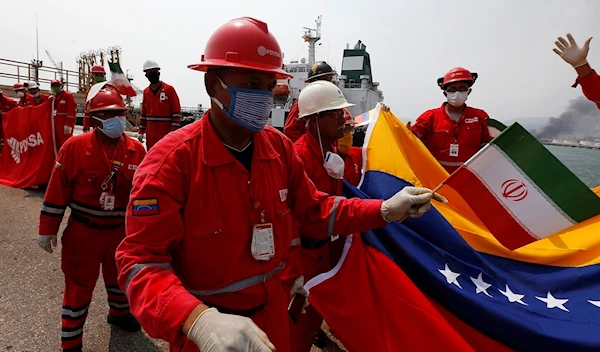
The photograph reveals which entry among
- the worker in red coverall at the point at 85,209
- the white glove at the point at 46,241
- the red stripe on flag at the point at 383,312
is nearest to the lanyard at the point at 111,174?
the worker in red coverall at the point at 85,209

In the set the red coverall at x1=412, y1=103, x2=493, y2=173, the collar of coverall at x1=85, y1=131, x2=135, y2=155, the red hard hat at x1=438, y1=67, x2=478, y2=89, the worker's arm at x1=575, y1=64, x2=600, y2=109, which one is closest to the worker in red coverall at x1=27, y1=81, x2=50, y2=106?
the collar of coverall at x1=85, y1=131, x2=135, y2=155

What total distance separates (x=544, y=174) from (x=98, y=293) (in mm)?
4353

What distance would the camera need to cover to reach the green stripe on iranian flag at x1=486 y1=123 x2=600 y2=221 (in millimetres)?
2252

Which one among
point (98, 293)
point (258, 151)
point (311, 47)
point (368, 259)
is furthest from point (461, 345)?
point (311, 47)

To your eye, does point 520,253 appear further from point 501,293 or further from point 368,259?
point 368,259

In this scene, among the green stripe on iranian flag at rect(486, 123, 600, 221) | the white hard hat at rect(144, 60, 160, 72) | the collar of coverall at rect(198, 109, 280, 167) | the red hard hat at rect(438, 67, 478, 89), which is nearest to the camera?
the collar of coverall at rect(198, 109, 280, 167)

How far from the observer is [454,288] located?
259cm

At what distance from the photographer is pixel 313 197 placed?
2137mm

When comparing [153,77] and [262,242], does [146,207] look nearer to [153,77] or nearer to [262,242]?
[262,242]

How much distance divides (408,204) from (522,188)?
3.05 feet

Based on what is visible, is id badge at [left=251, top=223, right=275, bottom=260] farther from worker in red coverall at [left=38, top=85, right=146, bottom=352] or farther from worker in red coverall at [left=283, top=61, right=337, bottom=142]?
→ worker in red coverall at [left=283, top=61, right=337, bottom=142]

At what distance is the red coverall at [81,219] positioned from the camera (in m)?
2.96

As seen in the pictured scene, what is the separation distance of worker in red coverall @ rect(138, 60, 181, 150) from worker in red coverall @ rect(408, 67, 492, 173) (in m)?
4.83

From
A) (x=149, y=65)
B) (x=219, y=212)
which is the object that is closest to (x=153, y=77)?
(x=149, y=65)
